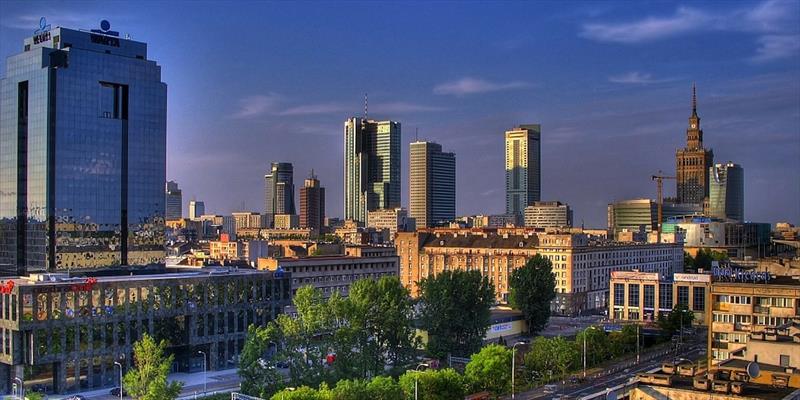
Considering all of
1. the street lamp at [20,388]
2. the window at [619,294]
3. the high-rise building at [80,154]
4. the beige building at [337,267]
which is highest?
the high-rise building at [80,154]

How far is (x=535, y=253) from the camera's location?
175625mm

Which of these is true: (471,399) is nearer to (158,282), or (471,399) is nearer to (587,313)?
(158,282)

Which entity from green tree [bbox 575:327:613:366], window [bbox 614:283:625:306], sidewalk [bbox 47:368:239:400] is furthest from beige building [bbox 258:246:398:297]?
green tree [bbox 575:327:613:366]

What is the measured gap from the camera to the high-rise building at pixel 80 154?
122 metres

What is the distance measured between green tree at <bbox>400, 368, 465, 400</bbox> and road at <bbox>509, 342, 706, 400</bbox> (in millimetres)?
14237

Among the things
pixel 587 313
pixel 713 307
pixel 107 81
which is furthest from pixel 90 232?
pixel 587 313

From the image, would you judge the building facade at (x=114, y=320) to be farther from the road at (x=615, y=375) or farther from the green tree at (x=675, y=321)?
the green tree at (x=675, y=321)

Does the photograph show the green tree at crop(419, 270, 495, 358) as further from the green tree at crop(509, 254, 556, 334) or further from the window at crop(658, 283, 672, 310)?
the window at crop(658, 283, 672, 310)

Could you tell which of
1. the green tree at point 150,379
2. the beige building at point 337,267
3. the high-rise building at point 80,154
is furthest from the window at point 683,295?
the green tree at point 150,379

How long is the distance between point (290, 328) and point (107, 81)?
221 feet

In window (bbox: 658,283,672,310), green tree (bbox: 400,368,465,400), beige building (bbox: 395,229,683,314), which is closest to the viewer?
green tree (bbox: 400,368,465,400)

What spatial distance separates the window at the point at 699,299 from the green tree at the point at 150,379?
324 feet

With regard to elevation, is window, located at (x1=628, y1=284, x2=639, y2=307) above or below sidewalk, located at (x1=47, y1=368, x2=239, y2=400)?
above

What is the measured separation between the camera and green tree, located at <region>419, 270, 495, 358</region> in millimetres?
102500
